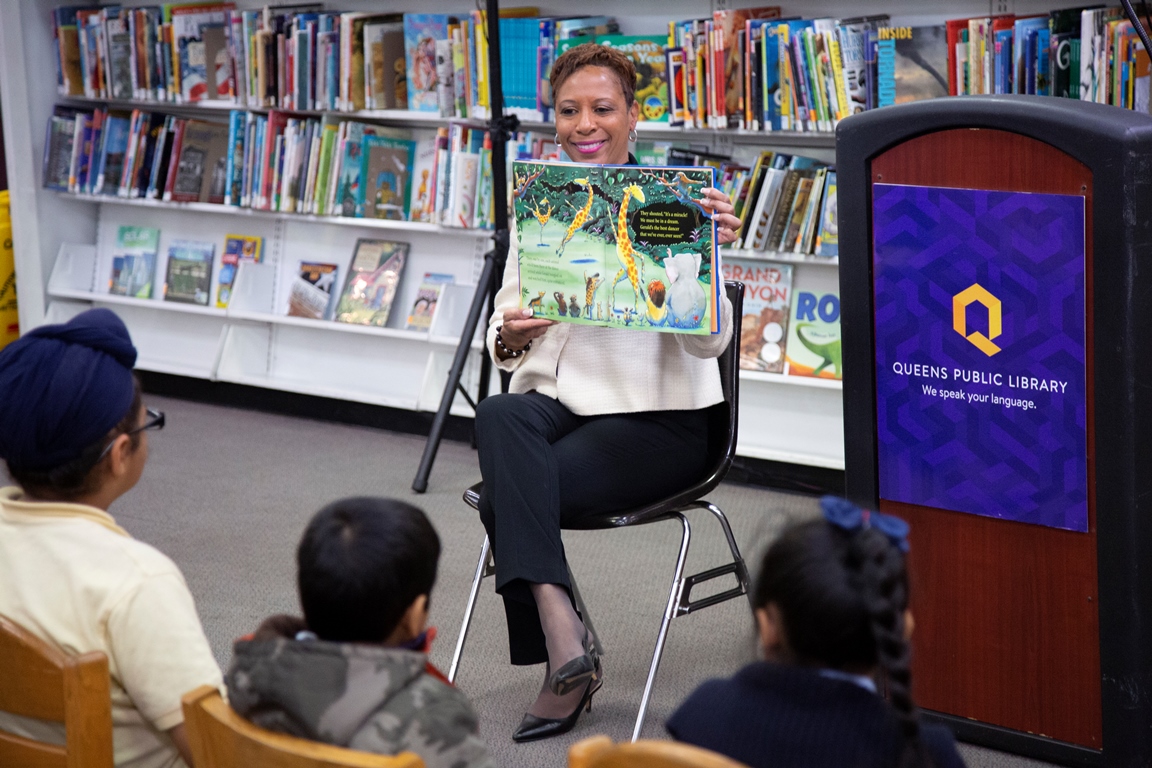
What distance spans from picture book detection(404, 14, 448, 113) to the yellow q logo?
2.84 meters

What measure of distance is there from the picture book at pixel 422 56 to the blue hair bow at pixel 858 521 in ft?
11.9

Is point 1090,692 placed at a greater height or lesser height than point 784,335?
lesser

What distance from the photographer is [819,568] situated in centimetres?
118

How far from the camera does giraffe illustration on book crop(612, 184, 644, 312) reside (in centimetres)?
221

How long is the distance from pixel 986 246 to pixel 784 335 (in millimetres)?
2070

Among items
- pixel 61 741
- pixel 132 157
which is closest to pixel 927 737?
pixel 61 741

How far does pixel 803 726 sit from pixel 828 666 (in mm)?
72

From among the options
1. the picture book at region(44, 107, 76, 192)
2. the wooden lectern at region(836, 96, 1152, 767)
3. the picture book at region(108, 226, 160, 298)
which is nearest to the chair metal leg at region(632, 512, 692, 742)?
the wooden lectern at region(836, 96, 1152, 767)

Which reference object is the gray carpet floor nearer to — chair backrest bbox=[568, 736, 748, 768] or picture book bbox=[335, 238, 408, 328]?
picture book bbox=[335, 238, 408, 328]

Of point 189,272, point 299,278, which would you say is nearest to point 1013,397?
point 299,278

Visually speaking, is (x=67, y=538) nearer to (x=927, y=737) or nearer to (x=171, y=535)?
(x=927, y=737)

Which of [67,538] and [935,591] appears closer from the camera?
[67,538]

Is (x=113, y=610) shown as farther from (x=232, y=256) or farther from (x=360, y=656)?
(x=232, y=256)

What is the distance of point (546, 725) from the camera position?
241 cm
